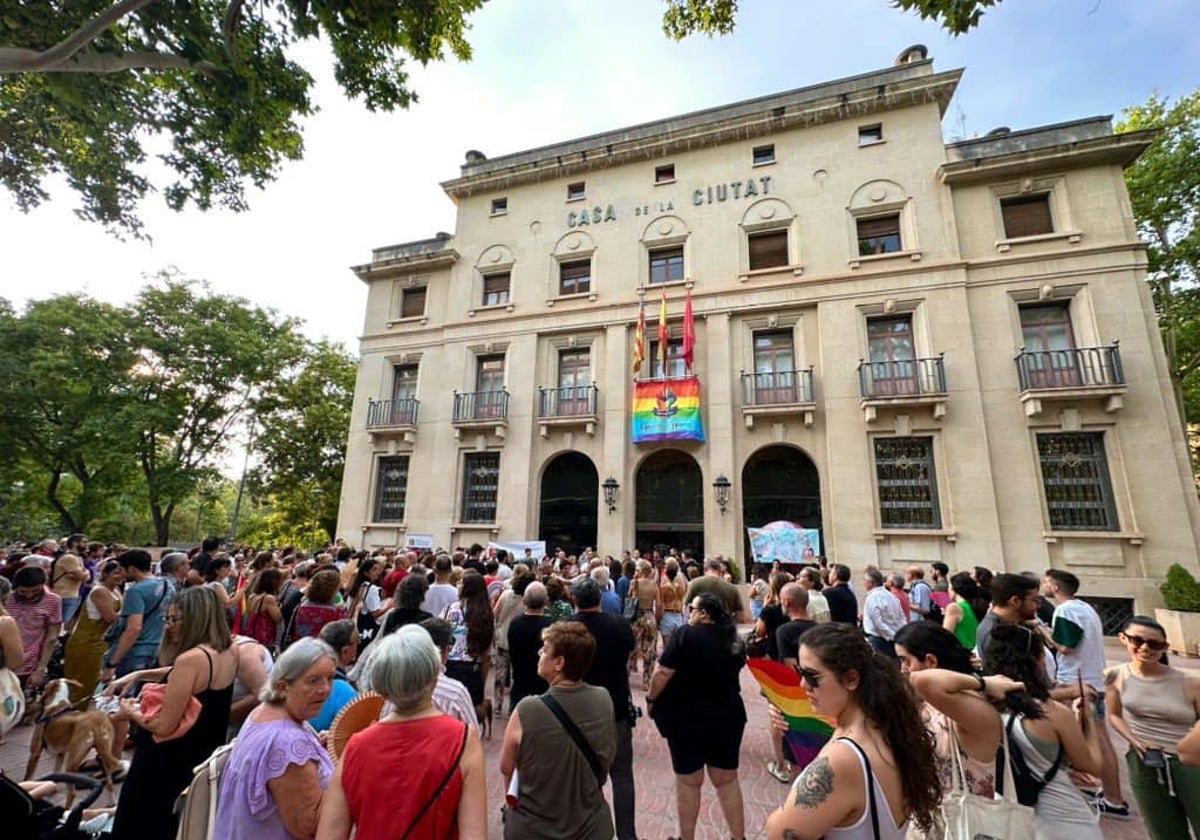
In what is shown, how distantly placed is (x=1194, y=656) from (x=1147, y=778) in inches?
443

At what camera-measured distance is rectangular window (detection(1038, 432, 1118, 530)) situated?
12.3 metres

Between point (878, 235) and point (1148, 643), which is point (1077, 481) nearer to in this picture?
point (878, 235)

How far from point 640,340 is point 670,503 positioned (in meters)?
5.40

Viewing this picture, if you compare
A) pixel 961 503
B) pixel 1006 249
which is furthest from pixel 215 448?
pixel 1006 249

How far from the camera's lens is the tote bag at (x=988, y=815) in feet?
6.37

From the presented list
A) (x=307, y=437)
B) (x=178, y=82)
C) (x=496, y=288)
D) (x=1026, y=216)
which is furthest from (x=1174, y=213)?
(x=307, y=437)

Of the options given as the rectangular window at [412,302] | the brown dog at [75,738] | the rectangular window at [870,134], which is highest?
the rectangular window at [870,134]

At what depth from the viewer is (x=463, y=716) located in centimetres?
295

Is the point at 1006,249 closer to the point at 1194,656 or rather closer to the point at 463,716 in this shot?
the point at 1194,656

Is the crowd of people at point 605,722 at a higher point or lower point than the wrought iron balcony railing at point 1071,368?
lower

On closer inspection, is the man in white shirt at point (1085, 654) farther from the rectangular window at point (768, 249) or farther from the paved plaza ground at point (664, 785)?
the rectangular window at point (768, 249)

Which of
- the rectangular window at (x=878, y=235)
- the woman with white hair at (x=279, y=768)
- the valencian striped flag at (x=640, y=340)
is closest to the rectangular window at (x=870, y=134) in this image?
the rectangular window at (x=878, y=235)

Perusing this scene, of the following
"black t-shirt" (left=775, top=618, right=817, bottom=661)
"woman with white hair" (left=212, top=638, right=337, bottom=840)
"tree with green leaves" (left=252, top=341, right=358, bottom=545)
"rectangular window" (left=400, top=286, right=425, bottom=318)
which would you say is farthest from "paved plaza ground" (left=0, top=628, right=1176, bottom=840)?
"tree with green leaves" (left=252, top=341, right=358, bottom=545)

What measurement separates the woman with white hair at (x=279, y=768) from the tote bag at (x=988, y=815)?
2666 millimetres
